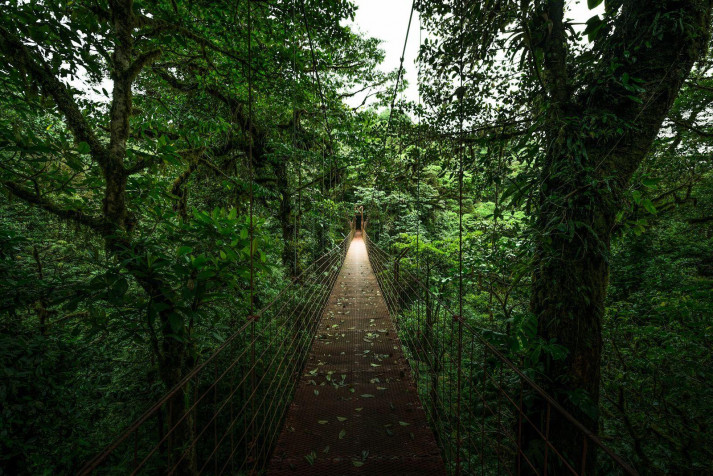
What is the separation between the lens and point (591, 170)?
1500 mm

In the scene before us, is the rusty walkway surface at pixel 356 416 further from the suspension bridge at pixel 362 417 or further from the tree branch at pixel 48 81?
the tree branch at pixel 48 81

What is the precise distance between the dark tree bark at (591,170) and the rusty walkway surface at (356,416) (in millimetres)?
697

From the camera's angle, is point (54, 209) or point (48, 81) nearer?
point (48, 81)

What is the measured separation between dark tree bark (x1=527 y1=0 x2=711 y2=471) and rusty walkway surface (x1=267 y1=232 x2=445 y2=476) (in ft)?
2.29

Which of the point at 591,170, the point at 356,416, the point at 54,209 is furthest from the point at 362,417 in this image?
the point at 54,209

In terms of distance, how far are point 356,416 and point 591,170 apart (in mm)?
1962

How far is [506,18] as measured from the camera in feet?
6.29

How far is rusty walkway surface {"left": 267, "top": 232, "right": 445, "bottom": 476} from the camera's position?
Answer: 142 cm

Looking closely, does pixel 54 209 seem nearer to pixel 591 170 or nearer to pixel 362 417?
pixel 362 417

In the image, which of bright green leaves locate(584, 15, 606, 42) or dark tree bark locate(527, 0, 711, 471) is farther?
bright green leaves locate(584, 15, 606, 42)

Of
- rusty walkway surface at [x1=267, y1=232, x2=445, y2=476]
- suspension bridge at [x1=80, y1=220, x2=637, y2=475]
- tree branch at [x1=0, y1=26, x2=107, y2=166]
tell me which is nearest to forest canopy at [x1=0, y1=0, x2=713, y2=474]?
tree branch at [x1=0, y1=26, x2=107, y2=166]

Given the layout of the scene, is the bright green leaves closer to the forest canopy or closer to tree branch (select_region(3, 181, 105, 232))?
the forest canopy

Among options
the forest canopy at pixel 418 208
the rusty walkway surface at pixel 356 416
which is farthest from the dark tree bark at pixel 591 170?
the rusty walkway surface at pixel 356 416

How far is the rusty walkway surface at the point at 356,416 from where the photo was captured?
1417 mm
